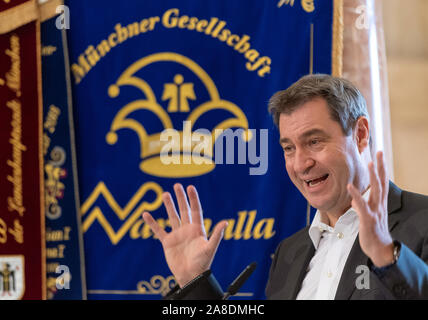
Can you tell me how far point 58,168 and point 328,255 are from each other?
1420 mm

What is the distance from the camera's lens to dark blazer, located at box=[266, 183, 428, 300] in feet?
Answer: 3.28

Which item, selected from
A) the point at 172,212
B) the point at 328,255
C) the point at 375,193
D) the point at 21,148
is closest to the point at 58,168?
the point at 21,148

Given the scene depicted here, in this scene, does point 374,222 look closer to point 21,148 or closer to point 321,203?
point 321,203

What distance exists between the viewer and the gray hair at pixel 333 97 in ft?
4.43

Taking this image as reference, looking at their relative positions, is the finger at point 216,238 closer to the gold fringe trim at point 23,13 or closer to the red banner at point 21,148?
the red banner at point 21,148

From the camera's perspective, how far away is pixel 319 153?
136 centimetres

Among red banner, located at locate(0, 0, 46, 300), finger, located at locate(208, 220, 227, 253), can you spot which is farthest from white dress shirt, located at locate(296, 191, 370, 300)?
red banner, located at locate(0, 0, 46, 300)

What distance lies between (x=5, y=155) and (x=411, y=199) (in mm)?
1723

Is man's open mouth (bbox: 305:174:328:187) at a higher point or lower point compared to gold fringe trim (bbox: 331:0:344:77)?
lower

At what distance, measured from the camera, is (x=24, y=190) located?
8.08 feet

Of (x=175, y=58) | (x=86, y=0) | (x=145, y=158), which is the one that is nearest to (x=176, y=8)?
(x=175, y=58)

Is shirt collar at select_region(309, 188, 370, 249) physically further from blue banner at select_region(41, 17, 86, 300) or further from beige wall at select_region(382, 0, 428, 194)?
blue banner at select_region(41, 17, 86, 300)

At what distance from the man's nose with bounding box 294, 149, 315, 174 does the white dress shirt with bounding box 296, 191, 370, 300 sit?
14cm

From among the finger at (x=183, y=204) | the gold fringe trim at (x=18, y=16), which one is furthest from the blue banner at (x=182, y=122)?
the finger at (x=183, y=204)
